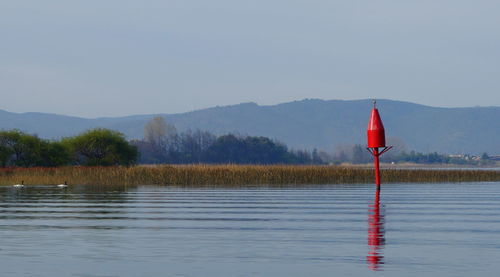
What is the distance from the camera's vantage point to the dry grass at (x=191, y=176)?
55531 millimetres

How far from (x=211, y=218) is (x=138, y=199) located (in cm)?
1041

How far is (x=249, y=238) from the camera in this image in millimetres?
21062

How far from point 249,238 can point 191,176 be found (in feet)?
116

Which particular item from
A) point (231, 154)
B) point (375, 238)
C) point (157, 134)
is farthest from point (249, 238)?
point (157, 134)

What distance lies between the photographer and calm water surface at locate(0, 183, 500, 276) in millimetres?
16484

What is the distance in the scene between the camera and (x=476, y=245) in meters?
19.7

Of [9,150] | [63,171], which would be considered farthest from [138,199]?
[9,150]

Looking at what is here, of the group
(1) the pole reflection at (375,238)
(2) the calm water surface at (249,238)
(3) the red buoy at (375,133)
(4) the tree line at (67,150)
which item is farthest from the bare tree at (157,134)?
(1) the pole reflection at (375,238)

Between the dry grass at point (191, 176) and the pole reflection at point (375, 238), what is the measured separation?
83.6ft

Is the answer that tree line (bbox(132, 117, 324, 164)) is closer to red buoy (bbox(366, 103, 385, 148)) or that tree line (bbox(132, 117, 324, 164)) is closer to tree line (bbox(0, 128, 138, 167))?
tree line (bbox(0, 128, 138, 167))

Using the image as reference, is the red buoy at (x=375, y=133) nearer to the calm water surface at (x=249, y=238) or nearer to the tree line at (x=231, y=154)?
the calm water surface at (x=249, y=238)

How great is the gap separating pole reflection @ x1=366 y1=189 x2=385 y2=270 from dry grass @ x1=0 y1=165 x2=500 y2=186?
25473 millimetres

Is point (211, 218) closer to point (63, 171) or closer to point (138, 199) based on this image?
point (138, 199)

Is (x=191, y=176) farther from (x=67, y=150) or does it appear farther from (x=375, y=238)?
(x=375, y=238)
